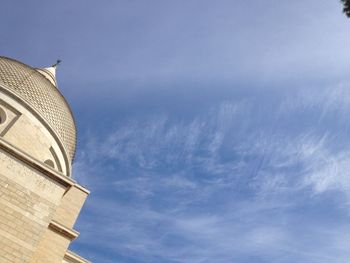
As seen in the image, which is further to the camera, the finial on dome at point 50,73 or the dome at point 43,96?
the finial on dome at point 50,73

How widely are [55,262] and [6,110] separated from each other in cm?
508

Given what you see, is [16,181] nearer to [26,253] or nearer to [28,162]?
[28,162]

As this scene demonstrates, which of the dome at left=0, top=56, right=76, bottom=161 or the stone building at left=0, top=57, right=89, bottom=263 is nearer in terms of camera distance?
the stone building at left=0, top=57, right=89, bottom=263

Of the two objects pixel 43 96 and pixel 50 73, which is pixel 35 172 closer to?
pixel 43 96

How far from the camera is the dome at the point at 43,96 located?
44.3ft

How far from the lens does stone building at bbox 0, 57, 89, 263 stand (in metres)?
8.52

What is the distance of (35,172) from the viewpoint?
31.5 feet

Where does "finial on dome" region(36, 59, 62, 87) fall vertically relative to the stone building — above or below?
above

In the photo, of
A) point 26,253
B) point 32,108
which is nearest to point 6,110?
point 32,108

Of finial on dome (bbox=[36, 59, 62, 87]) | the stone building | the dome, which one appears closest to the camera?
the stone building

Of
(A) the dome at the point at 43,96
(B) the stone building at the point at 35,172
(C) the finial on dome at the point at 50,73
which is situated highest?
(C) the finial on dome at the point at 50,73

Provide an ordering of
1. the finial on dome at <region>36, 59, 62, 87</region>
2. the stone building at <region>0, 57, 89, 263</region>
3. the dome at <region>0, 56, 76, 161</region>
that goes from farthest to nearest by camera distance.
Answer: the finial on dome at <region>36, 59, 62, 87</region>
the dome at <region>0, 56, 76, 161</region>
the stone building at <region>0, 57, 89, 263</region>

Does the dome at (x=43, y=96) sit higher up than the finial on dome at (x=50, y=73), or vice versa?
the finial on dome at (x=50, y=73)

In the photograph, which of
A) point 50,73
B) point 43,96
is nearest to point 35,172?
point 43,96
